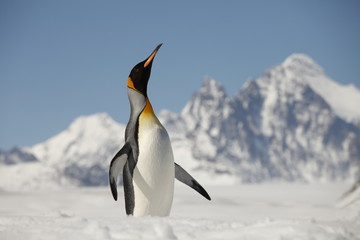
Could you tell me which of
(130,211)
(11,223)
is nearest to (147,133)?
(130,211)

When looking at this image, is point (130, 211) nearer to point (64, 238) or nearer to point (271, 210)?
point (64, 238)

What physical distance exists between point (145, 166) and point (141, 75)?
907 millimetres

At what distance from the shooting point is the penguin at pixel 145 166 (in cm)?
466

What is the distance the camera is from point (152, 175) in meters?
4.64

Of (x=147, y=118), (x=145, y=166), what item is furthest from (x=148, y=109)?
(x=145, y=166)

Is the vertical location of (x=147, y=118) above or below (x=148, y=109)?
below

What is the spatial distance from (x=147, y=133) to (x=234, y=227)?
1.87 m

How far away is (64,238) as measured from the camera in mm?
2844

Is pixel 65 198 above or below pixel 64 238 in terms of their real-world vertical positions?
above

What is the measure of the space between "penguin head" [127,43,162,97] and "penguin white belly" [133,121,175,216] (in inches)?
18.6

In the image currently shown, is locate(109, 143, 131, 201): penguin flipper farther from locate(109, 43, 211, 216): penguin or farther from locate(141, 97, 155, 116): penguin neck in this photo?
locate(141, 97, 155, 116): penguin neck

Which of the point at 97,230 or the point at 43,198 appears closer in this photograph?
the point at 97,230

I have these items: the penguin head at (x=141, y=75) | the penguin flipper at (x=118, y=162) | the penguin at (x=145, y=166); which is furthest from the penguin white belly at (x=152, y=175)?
the penguin head at (x=141, y=75)

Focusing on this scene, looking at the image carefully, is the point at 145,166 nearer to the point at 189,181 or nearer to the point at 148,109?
the point at 148,109
